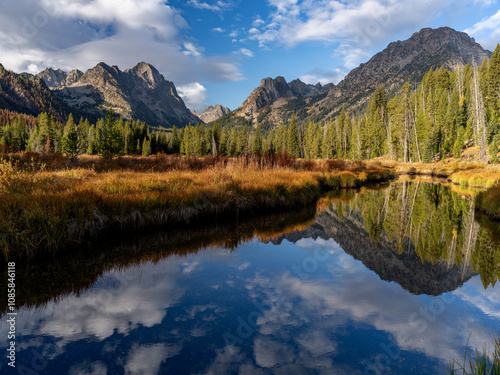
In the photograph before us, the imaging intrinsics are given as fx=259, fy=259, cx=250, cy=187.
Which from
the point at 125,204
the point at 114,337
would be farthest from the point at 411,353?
the point at 125,204

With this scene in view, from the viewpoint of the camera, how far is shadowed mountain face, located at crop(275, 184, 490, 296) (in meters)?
5.89

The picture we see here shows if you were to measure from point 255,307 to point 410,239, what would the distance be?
6823 mm

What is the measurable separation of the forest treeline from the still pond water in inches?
721

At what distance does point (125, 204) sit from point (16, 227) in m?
2.48

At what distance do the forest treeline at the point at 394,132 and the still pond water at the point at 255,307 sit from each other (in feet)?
60.0

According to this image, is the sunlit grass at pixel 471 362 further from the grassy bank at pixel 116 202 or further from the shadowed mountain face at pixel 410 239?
the grassy bank at pixel 116 202

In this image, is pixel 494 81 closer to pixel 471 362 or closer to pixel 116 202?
pixel 471 362

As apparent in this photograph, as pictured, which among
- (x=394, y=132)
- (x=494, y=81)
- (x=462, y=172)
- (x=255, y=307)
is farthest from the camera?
(x=394, y=132)

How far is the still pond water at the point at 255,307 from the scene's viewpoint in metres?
3.07

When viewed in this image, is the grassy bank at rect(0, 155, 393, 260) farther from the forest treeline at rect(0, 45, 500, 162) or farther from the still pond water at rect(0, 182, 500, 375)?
the forest treeline at rect(0, 45, 500, 162)

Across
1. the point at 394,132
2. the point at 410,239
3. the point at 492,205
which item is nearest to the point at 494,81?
the point at 394,132

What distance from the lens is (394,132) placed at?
53.6 metres

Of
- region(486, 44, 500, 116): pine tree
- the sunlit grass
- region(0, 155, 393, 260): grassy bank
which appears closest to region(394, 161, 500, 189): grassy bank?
region(0, 155, 393, 260): grassy bank

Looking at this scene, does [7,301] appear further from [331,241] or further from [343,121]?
[343,121]
